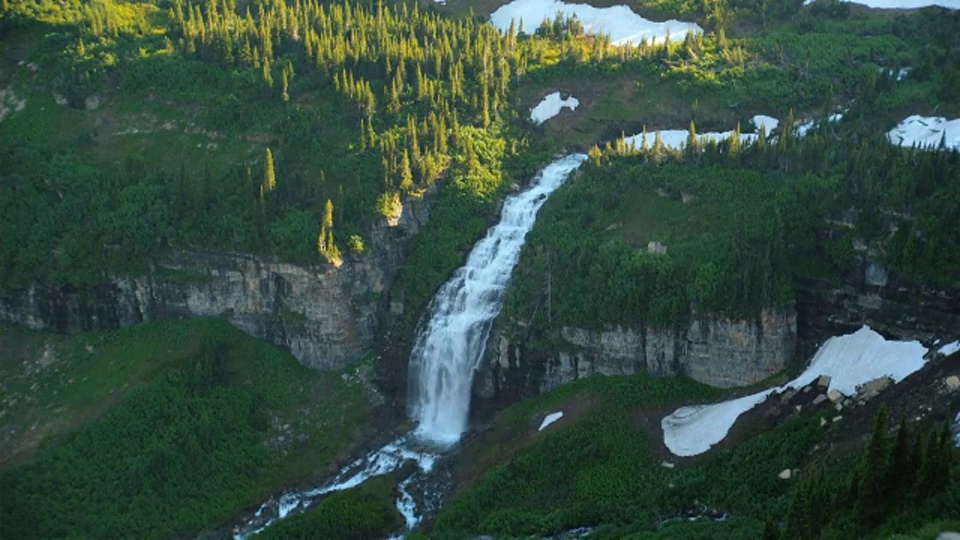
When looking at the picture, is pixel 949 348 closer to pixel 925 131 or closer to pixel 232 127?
pixel 925 131

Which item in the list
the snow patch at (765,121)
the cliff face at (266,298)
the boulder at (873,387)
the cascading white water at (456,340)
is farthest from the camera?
Answer: the snow patch at (765,121)

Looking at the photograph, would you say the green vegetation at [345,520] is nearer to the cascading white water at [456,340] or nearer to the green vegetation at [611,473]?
the green vegetation at [611,473]

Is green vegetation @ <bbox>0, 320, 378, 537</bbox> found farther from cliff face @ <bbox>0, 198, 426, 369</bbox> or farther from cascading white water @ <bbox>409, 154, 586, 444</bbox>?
cascading white water @ <bbox>409, 154, 586, 444</bbox>

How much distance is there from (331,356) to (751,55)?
38035 mm

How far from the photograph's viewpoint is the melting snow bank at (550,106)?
83.7 meters

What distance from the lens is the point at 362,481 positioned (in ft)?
209

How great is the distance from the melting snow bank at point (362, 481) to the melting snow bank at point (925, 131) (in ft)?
107

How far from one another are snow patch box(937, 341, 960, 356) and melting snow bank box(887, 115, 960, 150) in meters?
18.6

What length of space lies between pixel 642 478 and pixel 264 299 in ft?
85.5

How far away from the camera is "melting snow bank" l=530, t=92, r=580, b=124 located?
83694 mm

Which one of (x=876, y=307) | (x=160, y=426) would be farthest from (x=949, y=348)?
(x=160, y=426)

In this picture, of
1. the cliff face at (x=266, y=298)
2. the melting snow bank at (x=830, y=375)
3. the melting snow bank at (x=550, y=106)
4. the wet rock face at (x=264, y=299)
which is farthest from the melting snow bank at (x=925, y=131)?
the wet rock face at (x=264, y=299)

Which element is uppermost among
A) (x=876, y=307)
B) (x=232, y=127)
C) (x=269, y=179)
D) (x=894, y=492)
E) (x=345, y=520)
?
(x=232, y=127)

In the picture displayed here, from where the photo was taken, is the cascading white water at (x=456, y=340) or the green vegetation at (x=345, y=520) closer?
the green vegetation at (x=345, y=520)
